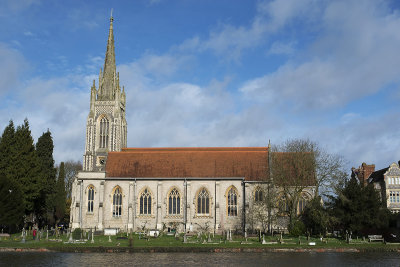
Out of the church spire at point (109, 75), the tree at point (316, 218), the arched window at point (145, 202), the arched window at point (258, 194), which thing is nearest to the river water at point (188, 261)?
the tree at point (316, 218)

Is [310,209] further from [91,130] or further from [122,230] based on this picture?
[91,130]

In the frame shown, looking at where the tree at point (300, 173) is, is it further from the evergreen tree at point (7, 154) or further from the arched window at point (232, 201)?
the evergreen tree at point (7, 154)

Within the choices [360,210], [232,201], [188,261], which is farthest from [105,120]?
[188,261]

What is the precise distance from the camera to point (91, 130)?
2403 inches

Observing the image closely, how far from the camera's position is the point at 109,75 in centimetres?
6481

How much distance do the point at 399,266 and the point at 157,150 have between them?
3982 centimetres

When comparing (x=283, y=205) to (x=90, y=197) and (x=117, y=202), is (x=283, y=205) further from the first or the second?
(x=90, y=197)

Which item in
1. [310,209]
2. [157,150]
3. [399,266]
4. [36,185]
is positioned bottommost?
[399,266]

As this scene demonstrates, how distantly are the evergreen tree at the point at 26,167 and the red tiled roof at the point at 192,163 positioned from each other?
926cm

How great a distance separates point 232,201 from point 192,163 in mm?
7411

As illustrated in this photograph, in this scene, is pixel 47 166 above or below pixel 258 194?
above

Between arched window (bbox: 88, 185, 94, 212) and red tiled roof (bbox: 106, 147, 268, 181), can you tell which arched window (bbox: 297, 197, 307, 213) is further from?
arched window (bbox: 88, 185, 94, 212)

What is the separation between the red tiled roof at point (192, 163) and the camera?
2090 inches

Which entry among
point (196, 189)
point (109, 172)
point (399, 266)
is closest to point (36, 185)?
point (109, 172)
